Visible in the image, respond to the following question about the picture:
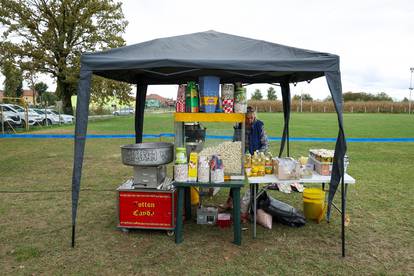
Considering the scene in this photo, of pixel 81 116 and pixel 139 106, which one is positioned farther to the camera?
pixel 139 106

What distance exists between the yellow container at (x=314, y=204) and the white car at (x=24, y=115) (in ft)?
64.3

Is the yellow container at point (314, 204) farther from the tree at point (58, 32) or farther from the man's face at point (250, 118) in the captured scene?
the tree at point (58, 32)

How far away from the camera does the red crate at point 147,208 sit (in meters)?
4.02

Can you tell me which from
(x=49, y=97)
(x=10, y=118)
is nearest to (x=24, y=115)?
(x=10, y=118)

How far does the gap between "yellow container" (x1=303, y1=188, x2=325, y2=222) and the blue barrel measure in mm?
1926

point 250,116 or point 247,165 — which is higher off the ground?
point 250,116

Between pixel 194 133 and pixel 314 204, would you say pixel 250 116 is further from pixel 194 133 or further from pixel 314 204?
pixel 314 204

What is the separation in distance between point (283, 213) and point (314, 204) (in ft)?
1.61

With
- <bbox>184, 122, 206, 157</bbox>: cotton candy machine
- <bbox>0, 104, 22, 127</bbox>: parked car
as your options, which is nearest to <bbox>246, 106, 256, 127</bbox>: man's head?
<bbox>184, 122, 206, 157</bbox>: cotton candy machine

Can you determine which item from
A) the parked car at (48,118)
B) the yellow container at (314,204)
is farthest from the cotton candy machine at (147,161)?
the parked car at (48,118)

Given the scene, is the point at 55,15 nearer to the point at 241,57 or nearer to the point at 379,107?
the point at 241,57

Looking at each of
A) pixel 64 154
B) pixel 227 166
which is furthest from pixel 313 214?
pixel 64 154

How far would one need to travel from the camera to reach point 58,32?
81.7 ft

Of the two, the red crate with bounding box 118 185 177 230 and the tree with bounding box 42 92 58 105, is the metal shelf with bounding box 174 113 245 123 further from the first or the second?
the tree with bounding box 42 92 58 105
